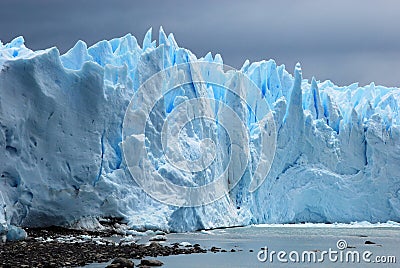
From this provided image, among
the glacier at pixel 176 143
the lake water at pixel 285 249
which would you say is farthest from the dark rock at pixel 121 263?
the glacier at pixel 176 143

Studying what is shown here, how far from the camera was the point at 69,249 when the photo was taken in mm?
13086

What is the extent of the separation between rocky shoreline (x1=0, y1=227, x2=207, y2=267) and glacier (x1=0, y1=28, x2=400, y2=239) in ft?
3.46

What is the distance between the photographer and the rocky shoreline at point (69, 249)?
36.7 feet

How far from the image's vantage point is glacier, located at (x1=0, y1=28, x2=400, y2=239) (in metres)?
16.9

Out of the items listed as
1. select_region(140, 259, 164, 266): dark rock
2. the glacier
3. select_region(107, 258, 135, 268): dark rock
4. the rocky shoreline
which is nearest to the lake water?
select_region(140, 259, 164, 266): dark rock

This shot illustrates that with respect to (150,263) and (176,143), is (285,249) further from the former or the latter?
(176,143)

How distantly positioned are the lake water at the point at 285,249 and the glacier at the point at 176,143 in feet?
6.32

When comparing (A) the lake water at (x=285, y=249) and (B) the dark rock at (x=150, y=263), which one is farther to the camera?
(A) the lake water at (x=285, y=249)

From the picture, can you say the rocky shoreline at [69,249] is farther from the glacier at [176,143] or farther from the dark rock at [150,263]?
the glacier at [176,143]

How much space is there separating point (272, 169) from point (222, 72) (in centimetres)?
422

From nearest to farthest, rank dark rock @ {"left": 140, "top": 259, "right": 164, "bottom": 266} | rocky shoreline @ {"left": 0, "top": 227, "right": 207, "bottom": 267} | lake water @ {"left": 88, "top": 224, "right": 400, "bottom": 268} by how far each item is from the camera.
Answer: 1. rocky shoreline @ {"left": 0, "top": 227, "right": 207, "bottom": 267}
2. dark rock @ {"left": 140, "top": 259, "right": 164, "bottom": 266}
3. lake water @ {"left": 88, "top": 224, "right": 400, "bottom": 268}

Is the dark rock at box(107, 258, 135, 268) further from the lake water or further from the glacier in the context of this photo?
the glacier

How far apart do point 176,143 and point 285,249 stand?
6563 mm

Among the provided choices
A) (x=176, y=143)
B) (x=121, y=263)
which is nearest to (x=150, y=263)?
(x=121, y=263)
